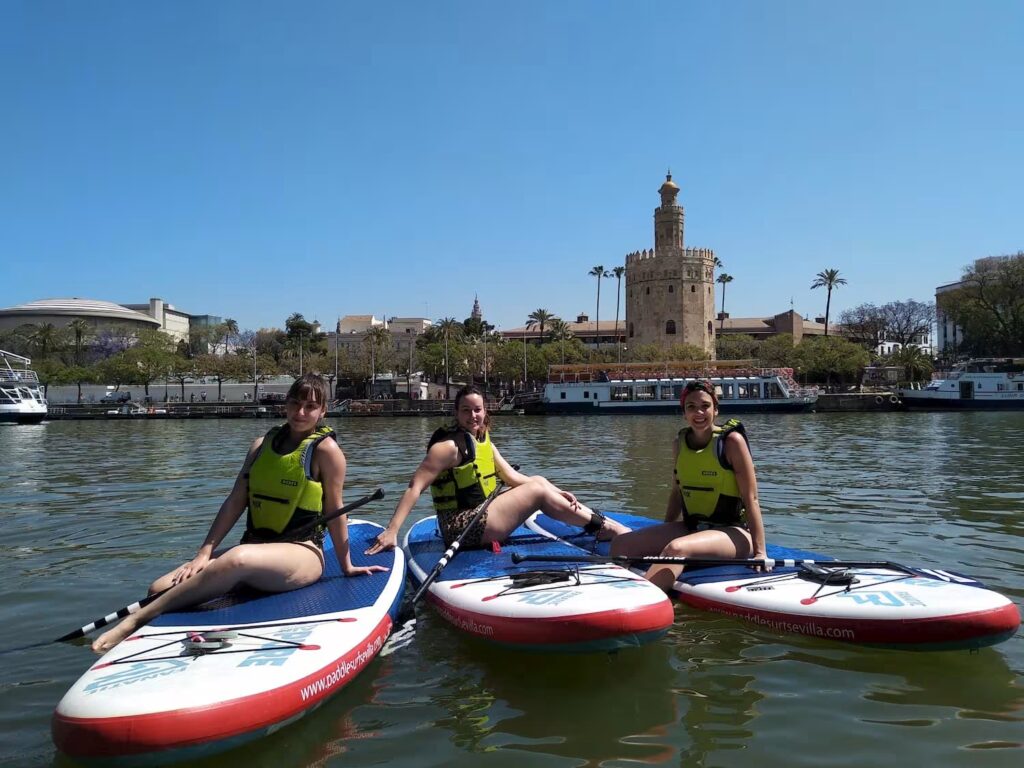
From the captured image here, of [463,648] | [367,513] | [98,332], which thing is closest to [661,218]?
[98,332]

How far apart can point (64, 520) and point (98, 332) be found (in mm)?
106002

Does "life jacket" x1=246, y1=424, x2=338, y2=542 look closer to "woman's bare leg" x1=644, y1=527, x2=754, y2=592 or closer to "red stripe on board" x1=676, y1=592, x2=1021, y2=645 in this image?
"woman's bare leg" x1=644, y1=527, x2=754, y2=592

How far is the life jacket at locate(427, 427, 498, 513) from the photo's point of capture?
23.7 ft

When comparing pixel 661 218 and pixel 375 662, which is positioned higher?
pixel 661 218

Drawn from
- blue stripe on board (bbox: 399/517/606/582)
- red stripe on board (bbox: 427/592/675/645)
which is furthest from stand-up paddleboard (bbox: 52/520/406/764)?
red stripe on board (bbox: 427/592/675/645)

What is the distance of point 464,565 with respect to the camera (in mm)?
6832

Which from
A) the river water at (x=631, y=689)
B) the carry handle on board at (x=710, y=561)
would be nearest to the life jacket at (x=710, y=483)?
the carry handle on board at (x=710, y=561)

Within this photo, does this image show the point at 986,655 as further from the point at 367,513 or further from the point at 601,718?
the point at 367,513

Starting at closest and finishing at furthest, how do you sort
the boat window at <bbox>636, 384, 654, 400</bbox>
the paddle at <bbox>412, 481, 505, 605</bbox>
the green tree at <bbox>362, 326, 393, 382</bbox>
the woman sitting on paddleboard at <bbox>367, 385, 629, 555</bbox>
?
the paddle at <bbox>412, 481, 505, 605</bbox>
the woman sitting on paddleboard at <bbox>367, 385, 629, 555</bbox>
the boat window at <bbox>636, 384, 654, 400</bbox>
the green tree at <bbox>362, 326, 393, 382</bbox>

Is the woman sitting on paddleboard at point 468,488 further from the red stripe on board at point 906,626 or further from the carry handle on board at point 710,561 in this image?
the red stripe on board at point 906,626

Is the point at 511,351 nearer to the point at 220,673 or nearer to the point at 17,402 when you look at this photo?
the point at 17,402

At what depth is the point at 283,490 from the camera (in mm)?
6004

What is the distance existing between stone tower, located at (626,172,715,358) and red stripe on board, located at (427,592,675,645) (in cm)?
9343

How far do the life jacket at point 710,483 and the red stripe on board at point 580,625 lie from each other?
1.55 meters
